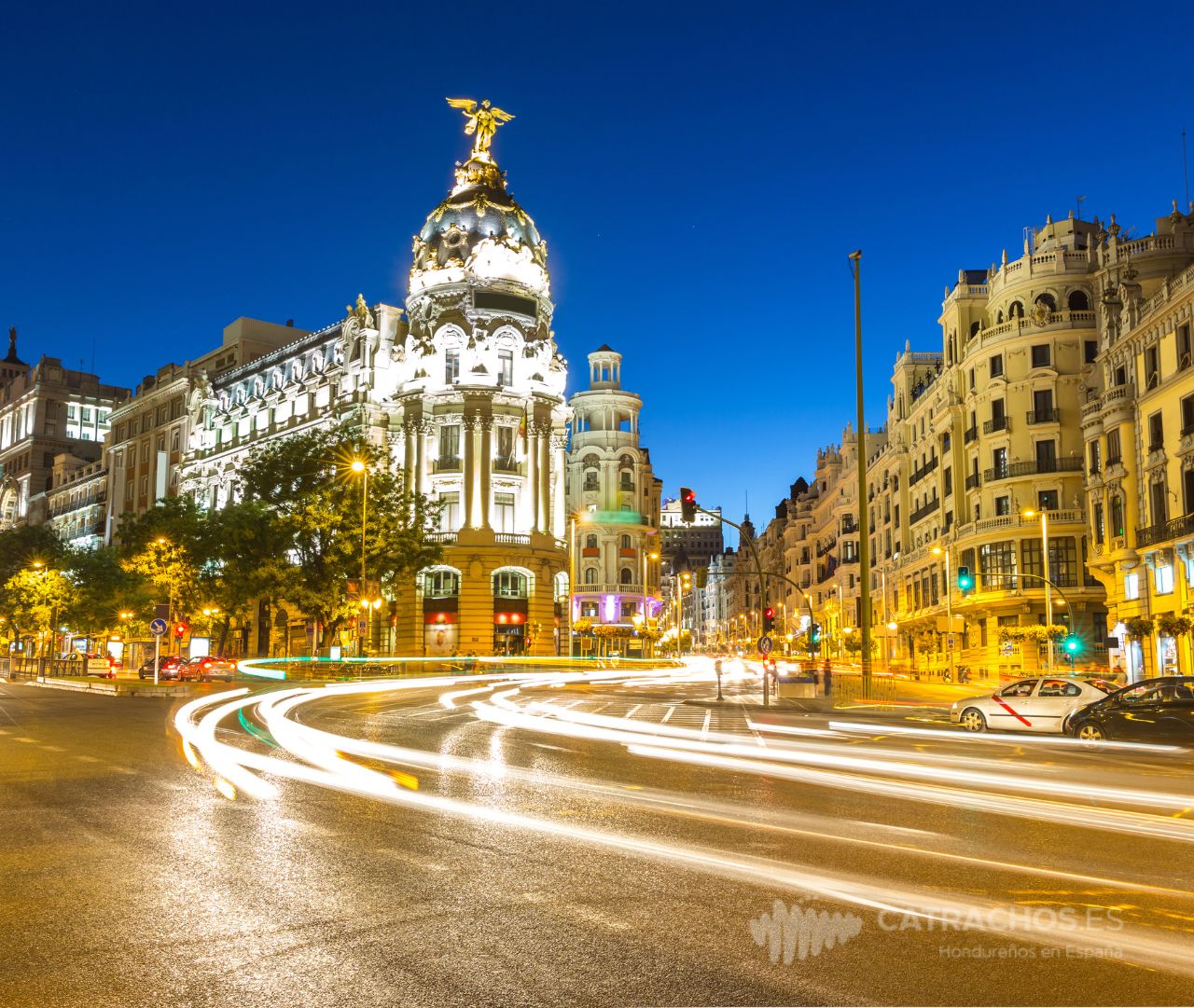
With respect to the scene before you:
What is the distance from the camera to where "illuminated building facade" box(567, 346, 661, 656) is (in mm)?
98188

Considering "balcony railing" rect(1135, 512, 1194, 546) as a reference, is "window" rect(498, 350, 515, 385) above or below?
above

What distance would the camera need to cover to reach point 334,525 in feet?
180

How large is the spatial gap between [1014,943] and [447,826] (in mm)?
5649

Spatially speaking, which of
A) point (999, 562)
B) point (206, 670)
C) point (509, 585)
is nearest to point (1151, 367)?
point (999, 562)

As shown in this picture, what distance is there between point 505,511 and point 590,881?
66078 mm

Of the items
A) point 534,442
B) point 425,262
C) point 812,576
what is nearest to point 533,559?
point 534,442

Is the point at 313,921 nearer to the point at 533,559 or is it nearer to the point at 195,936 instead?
the point at 195,936

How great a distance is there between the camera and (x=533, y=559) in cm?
7244

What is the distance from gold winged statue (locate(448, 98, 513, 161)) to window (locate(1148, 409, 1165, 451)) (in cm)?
5322

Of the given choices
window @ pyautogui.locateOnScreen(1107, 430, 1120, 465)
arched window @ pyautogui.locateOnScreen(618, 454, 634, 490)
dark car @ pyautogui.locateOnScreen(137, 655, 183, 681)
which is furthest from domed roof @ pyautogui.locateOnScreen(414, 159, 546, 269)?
window @ pyautogui.locateOnScreen(1107, 430, 1120, 465)

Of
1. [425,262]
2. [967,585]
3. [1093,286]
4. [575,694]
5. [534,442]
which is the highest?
[425,262]

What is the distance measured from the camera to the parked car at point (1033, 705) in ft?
80.1

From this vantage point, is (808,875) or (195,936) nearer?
(195,936)

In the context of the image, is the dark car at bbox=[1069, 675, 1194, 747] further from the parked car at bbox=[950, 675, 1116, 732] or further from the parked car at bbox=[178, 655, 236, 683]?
the parked car at bbox=[178, 655, 236, 683]
